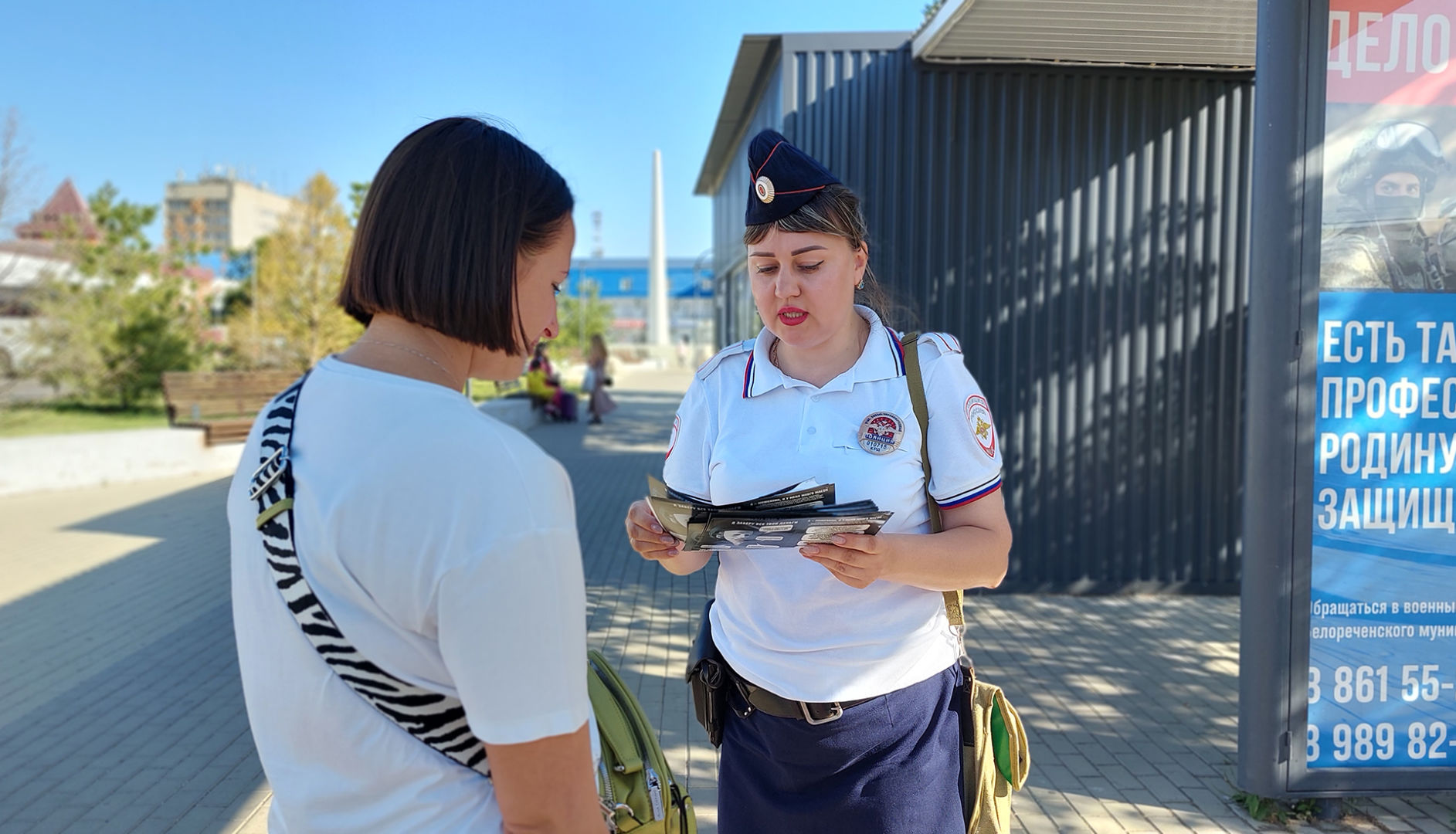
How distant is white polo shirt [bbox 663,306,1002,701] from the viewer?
6.42 feet

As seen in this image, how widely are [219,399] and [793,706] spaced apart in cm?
1615

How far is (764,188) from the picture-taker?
2.08m

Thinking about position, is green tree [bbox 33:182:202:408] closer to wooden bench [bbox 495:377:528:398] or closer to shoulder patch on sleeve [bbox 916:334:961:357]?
wooden bench [bbox 495:377:528:398]

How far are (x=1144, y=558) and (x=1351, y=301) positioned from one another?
13.2ft

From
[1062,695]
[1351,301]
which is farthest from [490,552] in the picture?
[1062,695]

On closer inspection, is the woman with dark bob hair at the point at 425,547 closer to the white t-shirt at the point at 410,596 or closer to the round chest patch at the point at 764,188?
the white t-shirt at the point at 410,596

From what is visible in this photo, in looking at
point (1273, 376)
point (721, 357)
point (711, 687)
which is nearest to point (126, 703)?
point (711, 687)

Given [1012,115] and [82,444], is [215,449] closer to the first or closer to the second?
[82,444]

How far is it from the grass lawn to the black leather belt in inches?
633

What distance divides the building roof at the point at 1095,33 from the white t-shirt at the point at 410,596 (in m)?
5.46

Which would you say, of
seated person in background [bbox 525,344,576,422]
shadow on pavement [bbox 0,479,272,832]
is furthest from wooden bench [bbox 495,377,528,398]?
shadow on pavement [bbox 0,479,272,832]

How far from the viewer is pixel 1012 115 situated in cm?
710

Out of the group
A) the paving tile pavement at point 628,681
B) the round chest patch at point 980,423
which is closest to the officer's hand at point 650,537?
the round chest patch at point 980,423

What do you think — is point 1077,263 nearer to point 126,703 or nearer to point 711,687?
point 711,687
